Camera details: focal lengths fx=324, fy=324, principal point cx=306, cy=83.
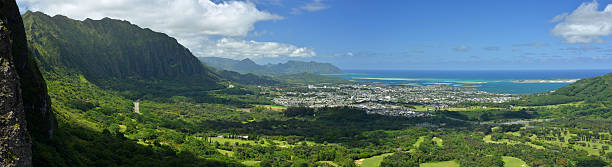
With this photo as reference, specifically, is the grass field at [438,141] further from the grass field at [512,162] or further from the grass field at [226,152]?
the grass field at [226,152]

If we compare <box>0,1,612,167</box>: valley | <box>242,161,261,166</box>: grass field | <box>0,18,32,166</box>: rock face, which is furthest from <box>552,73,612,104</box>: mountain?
<box>0,18,32,166</box>: rock face

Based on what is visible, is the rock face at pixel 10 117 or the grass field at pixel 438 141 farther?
the grass field at pixel 438 141

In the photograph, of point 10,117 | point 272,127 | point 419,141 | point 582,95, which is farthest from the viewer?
point 582,95

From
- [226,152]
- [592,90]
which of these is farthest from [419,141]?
[592,90]

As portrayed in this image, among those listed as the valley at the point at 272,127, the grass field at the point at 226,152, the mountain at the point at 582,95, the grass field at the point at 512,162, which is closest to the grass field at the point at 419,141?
the valley at the point at 272,127

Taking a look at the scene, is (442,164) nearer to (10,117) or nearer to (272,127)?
(272,127)

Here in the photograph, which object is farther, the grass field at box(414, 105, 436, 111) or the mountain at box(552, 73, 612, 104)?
the mountain at box(552, 73, 612, 104)

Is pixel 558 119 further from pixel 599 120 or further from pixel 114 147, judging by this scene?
pixel 114 147

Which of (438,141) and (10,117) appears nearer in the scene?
(10,117)

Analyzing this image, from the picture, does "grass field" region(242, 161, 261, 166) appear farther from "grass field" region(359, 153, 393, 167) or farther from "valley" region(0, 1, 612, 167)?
"grass field" region(359, 153, 393, 167)
